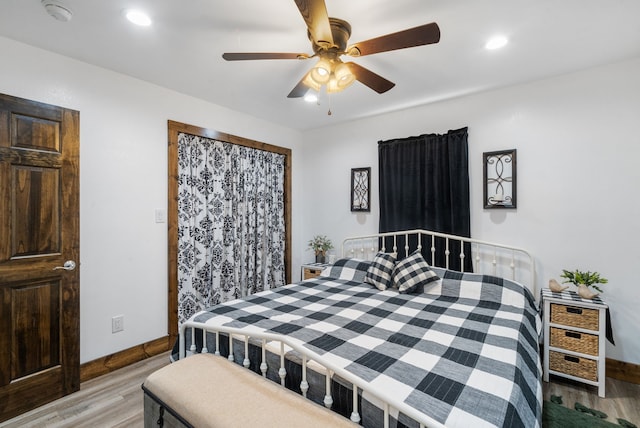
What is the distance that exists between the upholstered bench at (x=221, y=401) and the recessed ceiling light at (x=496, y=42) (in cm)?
245

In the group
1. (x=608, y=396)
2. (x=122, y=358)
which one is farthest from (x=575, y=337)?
(x=122, y=358)

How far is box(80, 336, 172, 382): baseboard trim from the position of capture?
2.35 m

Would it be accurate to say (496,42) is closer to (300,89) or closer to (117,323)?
(300,89)

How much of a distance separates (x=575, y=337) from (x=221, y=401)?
101 inches

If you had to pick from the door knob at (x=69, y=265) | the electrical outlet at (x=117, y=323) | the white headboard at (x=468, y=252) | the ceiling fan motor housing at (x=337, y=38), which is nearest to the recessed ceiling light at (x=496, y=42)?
the ceiling fan motor housing at (x=337, y=38)

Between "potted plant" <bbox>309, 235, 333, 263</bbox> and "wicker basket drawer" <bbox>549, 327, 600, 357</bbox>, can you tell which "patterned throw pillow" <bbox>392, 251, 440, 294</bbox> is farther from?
"potted plant" <bbox>309, 235, 333, 263</bbox>

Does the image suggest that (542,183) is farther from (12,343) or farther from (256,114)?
(12,343)

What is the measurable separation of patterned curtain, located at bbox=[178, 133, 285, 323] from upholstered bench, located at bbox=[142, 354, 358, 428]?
1.68m

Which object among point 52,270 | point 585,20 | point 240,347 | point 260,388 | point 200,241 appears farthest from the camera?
point 200,241

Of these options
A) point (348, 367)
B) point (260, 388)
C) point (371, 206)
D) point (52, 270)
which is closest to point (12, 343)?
point (52, 270)

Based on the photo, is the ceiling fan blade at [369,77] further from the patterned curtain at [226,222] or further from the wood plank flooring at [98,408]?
the wood plank flooring at [98,408]

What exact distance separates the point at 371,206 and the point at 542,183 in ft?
5.61

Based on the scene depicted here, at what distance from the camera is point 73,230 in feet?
7.43

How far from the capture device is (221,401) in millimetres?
1226
